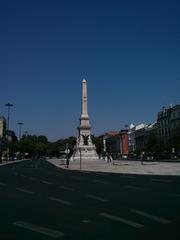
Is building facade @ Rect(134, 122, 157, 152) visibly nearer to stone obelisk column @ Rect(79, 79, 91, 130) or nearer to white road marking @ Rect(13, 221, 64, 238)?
stone obelisk column @ Rect(79, 79, 91, 130)

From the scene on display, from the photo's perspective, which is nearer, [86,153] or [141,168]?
[141,168]

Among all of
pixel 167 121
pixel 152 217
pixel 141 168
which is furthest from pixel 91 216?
pixel 167 121

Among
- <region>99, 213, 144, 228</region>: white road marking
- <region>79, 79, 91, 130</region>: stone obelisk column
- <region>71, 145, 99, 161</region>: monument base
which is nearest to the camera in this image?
<region>99, 213, 144, 228</region>: white road marking

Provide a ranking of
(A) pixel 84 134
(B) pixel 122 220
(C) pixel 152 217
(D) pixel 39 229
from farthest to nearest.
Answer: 1. (A) pixel 84 134
2. (C) pixel 152 217
3. (B) pixel 122 220
4. (D) pixel 39 229

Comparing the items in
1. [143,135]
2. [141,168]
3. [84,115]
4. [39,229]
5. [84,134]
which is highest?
[143,135]

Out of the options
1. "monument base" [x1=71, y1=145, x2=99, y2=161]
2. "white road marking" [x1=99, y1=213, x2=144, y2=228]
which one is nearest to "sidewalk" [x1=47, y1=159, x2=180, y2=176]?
"white road marking" [x1=99, y1=213, x2=144, y2=228]

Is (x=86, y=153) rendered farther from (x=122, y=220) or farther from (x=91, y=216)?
(x=122, y=220)

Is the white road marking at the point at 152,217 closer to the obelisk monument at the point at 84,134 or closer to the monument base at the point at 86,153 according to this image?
the monument base at the point at 86,153

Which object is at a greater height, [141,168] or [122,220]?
[141,168]

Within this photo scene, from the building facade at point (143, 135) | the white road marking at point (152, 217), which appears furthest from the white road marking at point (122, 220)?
the building facade at point (143, 135)

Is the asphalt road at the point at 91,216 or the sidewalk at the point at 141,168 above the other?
the sidewalk at the point at 141,168

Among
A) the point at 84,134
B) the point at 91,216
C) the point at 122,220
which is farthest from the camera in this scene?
A: the point at 84,134

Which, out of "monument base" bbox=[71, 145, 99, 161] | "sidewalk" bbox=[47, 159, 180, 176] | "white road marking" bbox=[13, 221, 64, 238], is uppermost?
"monument base" bbox=[71, 145, 99, 161]

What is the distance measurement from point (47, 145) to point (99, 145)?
43287 mm
